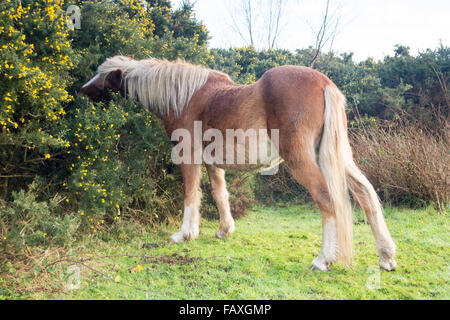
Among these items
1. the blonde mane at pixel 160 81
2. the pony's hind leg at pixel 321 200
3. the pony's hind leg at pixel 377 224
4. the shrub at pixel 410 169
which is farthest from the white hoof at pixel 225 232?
the shrub at pixel 410 169

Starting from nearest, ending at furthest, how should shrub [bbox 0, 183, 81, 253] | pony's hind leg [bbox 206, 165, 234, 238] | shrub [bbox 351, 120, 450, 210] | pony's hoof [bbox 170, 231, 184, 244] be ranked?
shrub [bbox 0, 183, 81, 253] < pony's hoof [bbox 170, 231, 184, 244] < pony's hind leg [bbox 206, 165, 234, 238] < shrub [bbox 351, 120, 450, 210]

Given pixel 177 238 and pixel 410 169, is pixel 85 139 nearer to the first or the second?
pixel 177 238

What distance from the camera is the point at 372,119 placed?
780 cm

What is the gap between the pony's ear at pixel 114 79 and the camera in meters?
4.11

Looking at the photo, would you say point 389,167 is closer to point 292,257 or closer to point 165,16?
point 292,257

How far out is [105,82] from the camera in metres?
4.12

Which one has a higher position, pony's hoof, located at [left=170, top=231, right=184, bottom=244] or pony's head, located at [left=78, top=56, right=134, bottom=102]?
pony's head, located at [left=78, top=56, right=134, bottom=102]

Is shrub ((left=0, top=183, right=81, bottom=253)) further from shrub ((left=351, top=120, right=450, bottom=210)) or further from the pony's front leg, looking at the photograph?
shrub ((left=351, top=120, right=450, bottom=210))

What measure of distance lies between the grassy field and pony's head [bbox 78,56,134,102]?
1761 millimetres

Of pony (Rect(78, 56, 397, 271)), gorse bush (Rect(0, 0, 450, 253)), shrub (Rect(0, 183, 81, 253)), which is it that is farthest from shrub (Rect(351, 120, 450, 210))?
shrub (Rect(0, 183, 81, 253))

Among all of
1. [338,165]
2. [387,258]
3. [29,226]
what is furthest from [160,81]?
[387,258]

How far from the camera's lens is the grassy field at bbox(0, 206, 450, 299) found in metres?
2.50

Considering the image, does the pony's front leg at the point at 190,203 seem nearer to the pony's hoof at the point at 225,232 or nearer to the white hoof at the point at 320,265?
the pony's hoof at the point at 225,232
